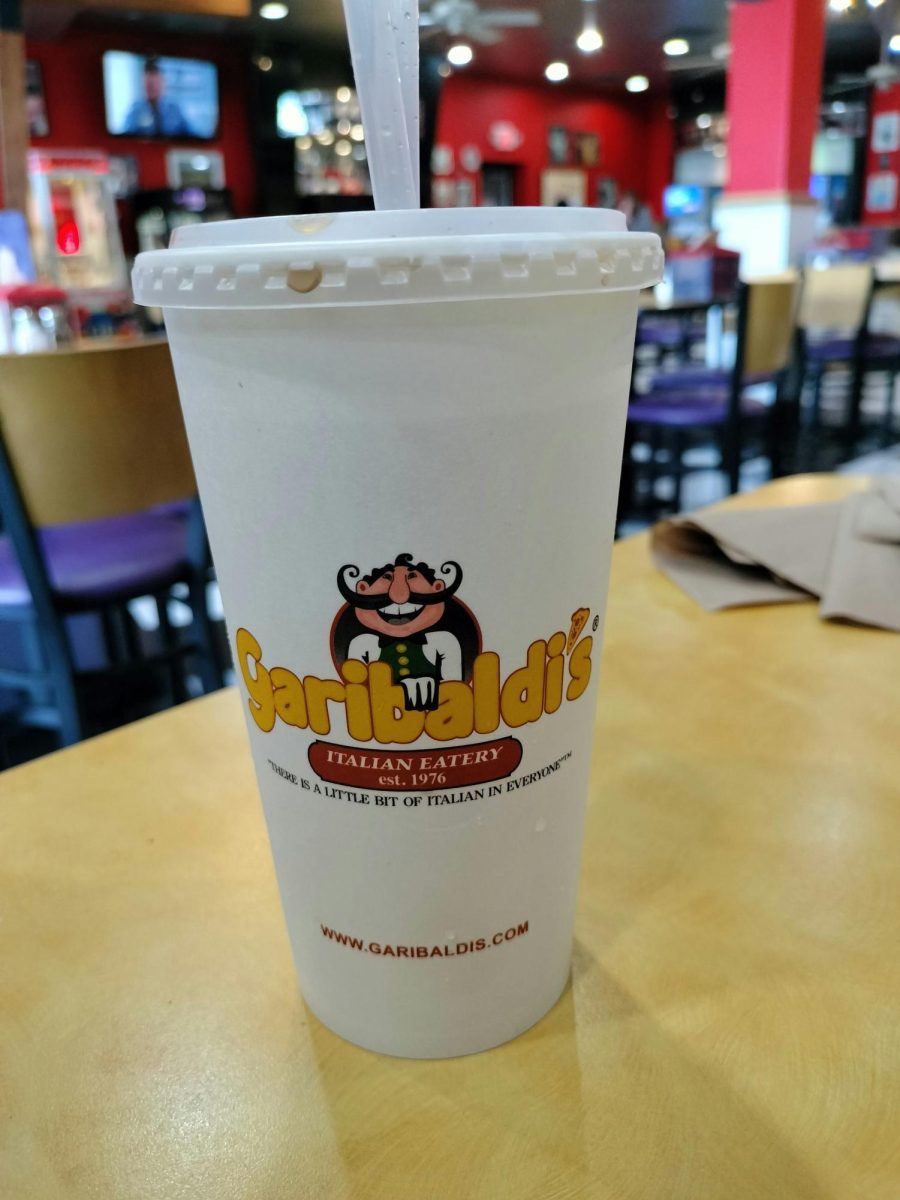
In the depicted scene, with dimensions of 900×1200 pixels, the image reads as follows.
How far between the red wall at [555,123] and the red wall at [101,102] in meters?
2.49

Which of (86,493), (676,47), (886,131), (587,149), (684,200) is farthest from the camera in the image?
(684,200)

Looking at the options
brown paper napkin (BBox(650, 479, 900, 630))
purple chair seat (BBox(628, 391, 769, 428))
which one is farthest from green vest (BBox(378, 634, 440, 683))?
purple chair seat (BBox(628, 391, 769, 428))

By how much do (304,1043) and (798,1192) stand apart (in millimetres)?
179

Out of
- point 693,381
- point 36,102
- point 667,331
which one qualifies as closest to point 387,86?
point 693,381

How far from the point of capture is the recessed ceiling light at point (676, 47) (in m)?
8.17

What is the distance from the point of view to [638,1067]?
339mm

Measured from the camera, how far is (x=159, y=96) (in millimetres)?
6289

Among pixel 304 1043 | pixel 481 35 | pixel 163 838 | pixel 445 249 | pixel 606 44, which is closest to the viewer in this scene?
pixel 445 249

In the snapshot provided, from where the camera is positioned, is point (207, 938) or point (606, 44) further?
point (606, 44)

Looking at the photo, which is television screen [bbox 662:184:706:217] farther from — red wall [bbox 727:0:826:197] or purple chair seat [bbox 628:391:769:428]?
purple chair seat [bbox 628:391:769:428]

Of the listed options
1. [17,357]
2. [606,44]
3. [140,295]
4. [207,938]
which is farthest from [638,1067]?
[606,44]

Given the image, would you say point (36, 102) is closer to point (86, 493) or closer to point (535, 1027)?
point (86, 493)

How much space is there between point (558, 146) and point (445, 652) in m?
10.9

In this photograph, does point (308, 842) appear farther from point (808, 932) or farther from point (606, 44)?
point (606, 44)
